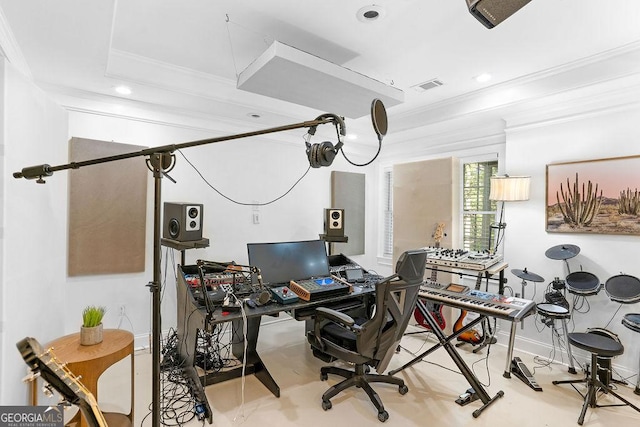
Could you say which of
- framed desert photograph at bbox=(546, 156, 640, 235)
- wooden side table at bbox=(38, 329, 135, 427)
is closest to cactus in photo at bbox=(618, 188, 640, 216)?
framed desert photograph at bbox=(546, 156, 640, 235)

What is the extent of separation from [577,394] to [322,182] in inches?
134

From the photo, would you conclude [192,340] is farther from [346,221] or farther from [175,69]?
[346,221]

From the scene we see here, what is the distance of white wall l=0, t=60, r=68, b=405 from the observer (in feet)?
5.02

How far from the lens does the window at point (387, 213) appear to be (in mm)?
5211

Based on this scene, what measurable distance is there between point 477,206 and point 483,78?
5.34 feet

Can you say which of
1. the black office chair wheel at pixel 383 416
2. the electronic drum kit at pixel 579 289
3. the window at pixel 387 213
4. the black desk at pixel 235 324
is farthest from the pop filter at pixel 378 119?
the window at pixel 387 213

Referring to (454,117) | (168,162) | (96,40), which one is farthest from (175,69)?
(454,117)

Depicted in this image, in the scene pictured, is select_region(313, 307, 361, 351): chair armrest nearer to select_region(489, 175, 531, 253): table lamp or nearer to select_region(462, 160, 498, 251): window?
select_region(489, 175, 531, 253): table lamp

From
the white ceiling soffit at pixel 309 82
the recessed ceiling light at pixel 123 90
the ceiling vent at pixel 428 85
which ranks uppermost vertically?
the ceiling vent at pixel 428 85

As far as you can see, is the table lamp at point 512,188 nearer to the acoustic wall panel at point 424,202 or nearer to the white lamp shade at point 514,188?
the white lamp shade at point 514,188

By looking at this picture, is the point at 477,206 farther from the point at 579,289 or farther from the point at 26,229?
the point at 26,229

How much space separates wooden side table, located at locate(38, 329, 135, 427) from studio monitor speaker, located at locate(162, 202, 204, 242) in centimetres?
95

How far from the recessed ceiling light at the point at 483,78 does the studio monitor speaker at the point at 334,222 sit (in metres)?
1.89

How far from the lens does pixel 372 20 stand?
6.89 ft
